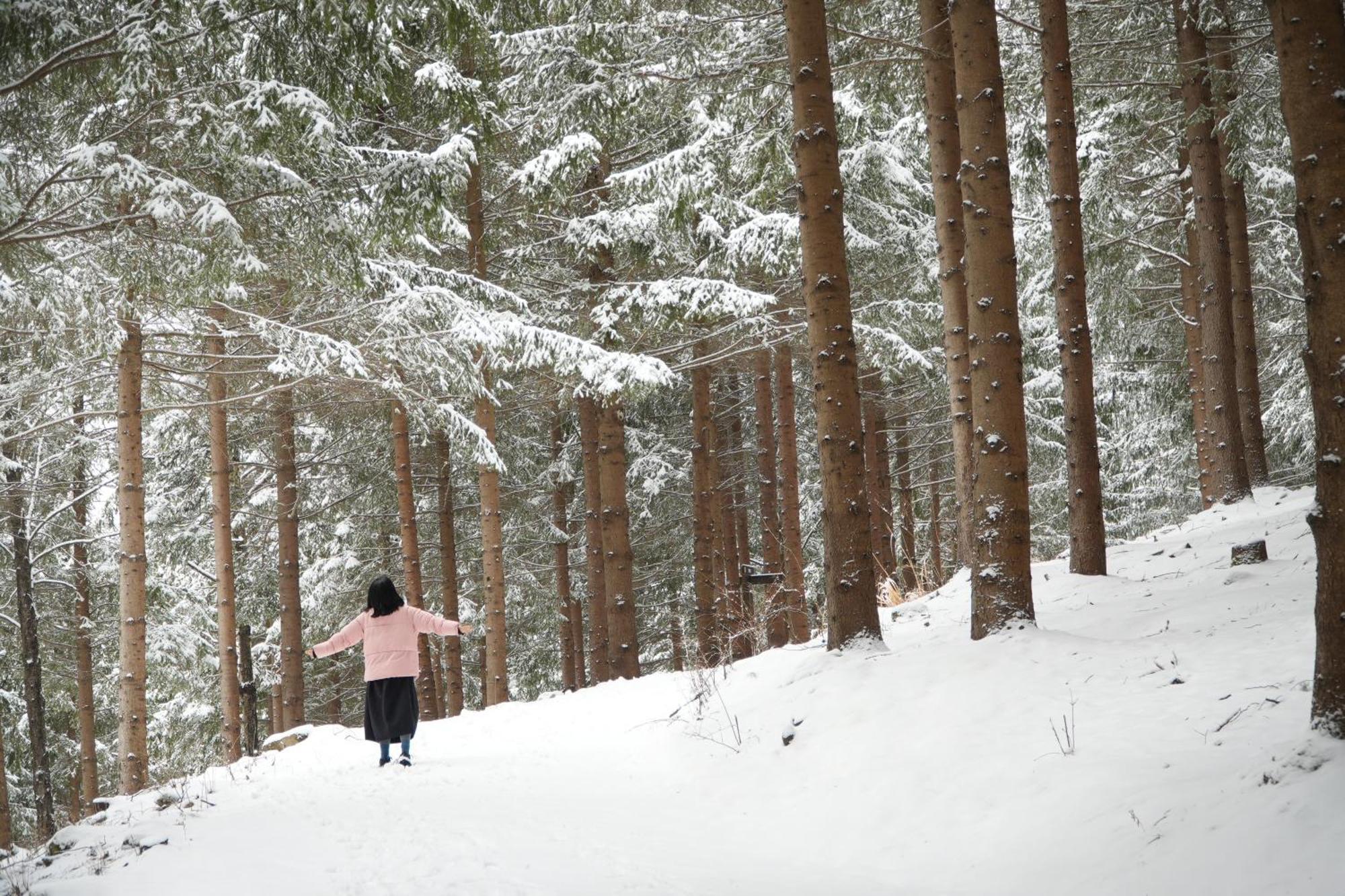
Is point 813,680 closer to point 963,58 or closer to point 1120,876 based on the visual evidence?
point 1120,876

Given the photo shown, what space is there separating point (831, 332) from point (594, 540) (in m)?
9.30

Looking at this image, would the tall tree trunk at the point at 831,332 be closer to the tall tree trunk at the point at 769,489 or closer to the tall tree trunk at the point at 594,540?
the tall tree trunk at the point at 769,489

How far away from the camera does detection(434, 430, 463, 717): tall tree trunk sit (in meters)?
15.5

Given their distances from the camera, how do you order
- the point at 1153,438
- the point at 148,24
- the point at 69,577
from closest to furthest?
1. the point at 148,24
2. the point at 69,577
3. the point at 1153,438

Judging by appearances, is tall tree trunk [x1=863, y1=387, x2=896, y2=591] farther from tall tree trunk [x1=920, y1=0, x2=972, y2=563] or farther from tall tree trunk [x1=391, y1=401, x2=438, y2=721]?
→ tall tree trunk [x1=391, y1=401, x2=438, y2=721]

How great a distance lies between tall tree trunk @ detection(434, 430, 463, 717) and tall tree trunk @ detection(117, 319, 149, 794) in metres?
6.22

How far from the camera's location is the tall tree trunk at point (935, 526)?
17.7m

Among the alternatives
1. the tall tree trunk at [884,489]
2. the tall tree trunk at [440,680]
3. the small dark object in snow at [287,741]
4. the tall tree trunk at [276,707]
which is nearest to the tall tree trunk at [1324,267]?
the small dark object in snow at [287,741]

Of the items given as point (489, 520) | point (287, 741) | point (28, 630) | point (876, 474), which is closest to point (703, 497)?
point (876, 474)

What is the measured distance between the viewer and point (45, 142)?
7148 mm

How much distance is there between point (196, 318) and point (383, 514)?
8022 millimetres

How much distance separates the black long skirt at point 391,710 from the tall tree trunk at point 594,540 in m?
6.89

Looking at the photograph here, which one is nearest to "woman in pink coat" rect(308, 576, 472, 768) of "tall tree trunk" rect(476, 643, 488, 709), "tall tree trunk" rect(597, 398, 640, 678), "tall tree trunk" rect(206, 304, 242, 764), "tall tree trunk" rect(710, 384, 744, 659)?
"tall tree trunk" rect(597, 398, 640, 678)

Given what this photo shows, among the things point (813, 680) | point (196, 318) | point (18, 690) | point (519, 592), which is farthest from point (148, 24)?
point (18, 690)
